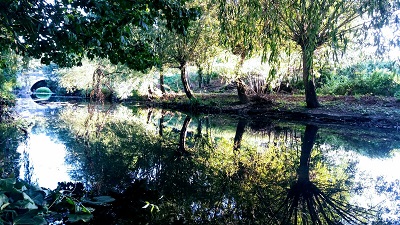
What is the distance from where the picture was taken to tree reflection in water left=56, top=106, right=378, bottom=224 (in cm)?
310

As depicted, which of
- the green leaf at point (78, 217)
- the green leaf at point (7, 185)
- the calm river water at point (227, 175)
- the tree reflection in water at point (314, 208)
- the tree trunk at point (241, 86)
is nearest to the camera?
the green leaf at point (7, 185)

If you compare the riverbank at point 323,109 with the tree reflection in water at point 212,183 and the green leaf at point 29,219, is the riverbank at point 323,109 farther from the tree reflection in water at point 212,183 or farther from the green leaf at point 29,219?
the green leaf at point 29,219

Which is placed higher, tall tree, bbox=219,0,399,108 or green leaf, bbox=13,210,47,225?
tall tree, bbox=219,0,399,108

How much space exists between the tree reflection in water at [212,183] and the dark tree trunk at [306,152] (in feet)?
0.06

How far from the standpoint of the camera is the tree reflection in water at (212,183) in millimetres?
3096

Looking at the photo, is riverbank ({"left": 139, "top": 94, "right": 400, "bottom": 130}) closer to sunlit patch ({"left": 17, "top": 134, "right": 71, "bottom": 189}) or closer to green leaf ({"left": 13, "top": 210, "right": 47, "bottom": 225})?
sunlit patch ({"left": 17, "top": 134, "right": 71, "bottom": 189})

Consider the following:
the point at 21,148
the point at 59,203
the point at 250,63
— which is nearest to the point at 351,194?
the point at 59,203

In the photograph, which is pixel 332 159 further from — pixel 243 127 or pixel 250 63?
pixel 250 63

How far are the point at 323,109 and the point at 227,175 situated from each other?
8986mm

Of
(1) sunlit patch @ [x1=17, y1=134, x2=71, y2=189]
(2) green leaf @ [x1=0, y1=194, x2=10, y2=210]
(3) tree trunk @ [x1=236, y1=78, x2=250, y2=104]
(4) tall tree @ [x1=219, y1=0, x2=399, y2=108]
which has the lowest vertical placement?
(1) sunlit patch @ [x1=17, y1=134, x2=71, y2=189]

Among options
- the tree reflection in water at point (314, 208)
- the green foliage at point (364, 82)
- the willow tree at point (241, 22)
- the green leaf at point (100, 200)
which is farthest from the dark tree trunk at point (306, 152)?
the green foliage at point (364, 82)

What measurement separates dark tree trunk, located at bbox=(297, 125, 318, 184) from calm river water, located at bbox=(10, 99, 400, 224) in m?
0.02

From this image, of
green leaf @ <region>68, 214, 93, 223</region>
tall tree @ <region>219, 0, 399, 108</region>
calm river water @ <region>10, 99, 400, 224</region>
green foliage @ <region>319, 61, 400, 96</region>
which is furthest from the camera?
green foliage @ <region>319, 61, 400, 96</region>

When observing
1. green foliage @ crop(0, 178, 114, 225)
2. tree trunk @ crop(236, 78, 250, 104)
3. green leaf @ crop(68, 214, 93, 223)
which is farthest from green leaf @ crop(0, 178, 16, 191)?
tree trunk @ crop(236, 78, 250, 104)
